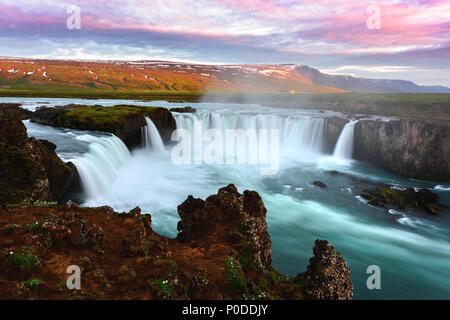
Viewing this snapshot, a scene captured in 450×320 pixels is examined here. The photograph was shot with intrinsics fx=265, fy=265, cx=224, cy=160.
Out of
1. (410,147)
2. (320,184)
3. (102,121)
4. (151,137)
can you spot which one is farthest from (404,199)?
(102,121)

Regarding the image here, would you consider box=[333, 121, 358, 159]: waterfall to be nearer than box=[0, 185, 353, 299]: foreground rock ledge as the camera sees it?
No

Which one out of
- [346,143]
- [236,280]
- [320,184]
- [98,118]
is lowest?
[320,184]

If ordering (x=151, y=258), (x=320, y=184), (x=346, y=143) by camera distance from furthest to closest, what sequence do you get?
(x=346, y=143), (x=320, y=184), (x=151, y=258)

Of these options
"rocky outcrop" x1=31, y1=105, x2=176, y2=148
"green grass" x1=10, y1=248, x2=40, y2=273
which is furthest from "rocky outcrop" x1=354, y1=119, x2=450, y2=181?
"green grass" x1=10, y1=248, x2=40, y2=273

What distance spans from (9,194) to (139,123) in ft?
101

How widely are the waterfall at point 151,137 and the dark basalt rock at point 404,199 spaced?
3172 cm

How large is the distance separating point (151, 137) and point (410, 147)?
3937cm

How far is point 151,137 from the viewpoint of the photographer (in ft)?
148

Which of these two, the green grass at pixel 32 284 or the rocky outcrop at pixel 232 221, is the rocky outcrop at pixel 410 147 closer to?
the rocky outcrop at pixel 232 221

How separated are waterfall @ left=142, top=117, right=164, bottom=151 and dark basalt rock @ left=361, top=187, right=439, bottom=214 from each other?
31.7 meters

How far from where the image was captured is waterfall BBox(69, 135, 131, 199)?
2231 cm

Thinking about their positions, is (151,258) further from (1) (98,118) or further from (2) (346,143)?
(2) (346,143)

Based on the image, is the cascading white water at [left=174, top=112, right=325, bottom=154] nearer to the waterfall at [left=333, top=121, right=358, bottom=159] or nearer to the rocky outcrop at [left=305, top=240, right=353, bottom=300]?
the waterfall at [left=333, top=121, right=358, bottom=159]

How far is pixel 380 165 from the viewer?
132ft
